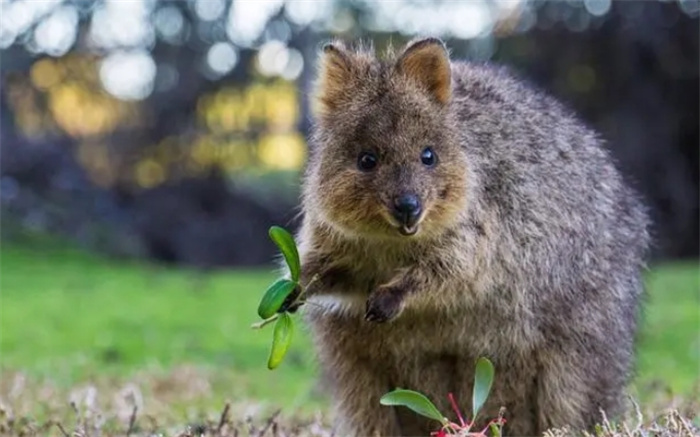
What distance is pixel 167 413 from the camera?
19.7 ft

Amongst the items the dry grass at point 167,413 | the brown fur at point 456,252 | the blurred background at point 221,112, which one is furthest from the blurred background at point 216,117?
the brown fur at point 456,252

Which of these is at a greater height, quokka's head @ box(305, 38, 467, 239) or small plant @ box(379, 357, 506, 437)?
quokka's head @ box(305, 38, 467, 239)

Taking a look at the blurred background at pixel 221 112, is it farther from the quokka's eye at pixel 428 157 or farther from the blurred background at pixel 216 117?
the quokka's eye at pixel 428 157

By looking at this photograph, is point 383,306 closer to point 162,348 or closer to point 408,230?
point 408,230

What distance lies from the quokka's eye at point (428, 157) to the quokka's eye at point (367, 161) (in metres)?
0.17

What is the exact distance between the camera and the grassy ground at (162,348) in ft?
20.4

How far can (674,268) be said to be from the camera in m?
15.9

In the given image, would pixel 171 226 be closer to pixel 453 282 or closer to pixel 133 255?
pixel 133 255

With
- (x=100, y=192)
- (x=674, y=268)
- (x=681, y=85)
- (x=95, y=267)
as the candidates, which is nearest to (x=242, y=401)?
(x=95, y=267)

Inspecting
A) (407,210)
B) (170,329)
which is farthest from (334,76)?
(170,329)

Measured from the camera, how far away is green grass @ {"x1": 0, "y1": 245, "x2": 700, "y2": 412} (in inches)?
318

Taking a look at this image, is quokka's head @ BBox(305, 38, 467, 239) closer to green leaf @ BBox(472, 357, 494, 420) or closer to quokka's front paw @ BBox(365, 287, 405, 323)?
quokka's front paw @ BBox(365, 287, 405, 323)

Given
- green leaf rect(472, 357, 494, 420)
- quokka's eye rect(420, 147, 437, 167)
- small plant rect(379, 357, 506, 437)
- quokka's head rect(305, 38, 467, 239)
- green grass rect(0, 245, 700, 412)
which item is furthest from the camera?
green grass rect(0, 245, 700, 412)

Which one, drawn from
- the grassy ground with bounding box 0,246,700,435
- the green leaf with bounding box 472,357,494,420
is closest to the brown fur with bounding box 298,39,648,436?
the green leaf with bounding box 472,357,494,420
